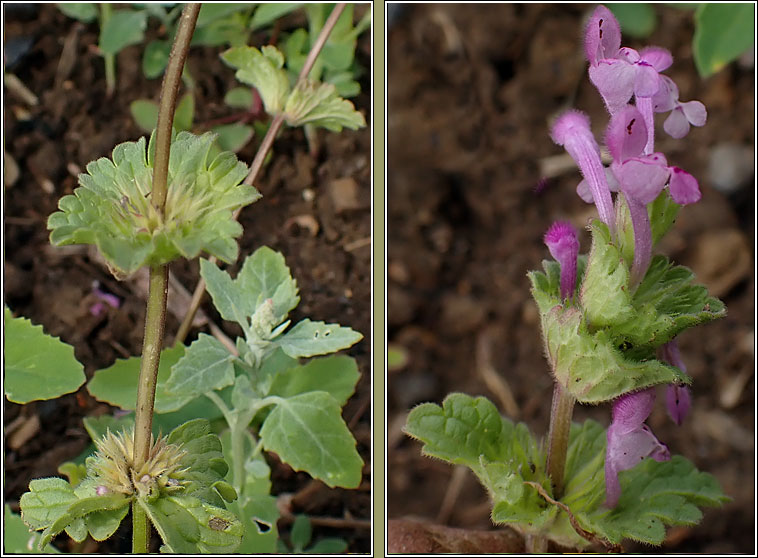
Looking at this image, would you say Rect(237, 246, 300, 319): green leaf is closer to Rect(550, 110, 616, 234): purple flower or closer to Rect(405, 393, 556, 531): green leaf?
Rect(405, 393, 556, 531): green leaf

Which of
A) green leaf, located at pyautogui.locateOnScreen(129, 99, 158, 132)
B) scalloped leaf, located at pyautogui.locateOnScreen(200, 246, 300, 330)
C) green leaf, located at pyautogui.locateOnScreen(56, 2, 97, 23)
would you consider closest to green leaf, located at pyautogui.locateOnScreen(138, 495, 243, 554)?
scalloped leaf, located at pyautogui.locateOnScreen(200, 246, 300, 330)

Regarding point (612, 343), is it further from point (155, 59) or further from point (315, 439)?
point (155, 59)

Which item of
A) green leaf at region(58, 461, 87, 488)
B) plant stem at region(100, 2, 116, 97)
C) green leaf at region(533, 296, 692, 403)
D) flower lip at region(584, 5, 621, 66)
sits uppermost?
plant stem at region(100, 2, 116, 97)

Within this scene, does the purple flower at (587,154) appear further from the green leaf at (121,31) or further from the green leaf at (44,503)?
the green leaf at (121,31)

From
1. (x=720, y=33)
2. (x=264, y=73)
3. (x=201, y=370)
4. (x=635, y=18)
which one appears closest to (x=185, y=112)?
(x=264, y=73)

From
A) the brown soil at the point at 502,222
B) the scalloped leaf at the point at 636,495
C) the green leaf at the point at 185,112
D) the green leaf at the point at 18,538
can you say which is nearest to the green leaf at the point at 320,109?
the green leaf at the point at 185,112
